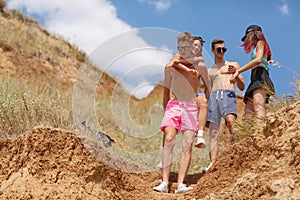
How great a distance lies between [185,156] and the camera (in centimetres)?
493

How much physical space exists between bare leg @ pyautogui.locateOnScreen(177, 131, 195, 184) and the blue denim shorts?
0.62m

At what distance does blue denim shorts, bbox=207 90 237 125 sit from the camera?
5.66 meters

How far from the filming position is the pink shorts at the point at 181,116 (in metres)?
5.14

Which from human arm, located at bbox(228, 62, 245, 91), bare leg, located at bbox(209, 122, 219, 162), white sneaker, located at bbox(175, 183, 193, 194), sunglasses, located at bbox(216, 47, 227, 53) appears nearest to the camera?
white sneaker, located at bbox(175, 183, 193, 194)

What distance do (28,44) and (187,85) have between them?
38.1 feet

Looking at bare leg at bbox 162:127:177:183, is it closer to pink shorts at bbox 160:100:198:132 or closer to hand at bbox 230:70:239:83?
pink shorts at bbox 160:100:198:132

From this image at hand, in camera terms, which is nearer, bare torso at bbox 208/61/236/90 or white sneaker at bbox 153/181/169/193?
white sneaker at bbox 153/181/169/193

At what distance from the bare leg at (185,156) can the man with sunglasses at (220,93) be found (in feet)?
1.49

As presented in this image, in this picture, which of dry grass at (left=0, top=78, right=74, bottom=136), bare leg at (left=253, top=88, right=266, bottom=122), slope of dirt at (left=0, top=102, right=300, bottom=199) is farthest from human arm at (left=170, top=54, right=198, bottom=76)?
dry grass at (left=0, top=78, right=74, bottom=136)

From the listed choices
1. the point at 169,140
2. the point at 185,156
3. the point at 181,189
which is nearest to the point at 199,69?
the point at 169,140

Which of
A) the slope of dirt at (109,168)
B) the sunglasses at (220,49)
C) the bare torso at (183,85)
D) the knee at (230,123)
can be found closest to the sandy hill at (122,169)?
the slope of dirt at (109,168)

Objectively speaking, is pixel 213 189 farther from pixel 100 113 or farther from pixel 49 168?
pixel 100 113

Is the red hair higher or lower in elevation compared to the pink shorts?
higher

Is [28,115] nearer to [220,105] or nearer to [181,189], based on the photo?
[181,189]
